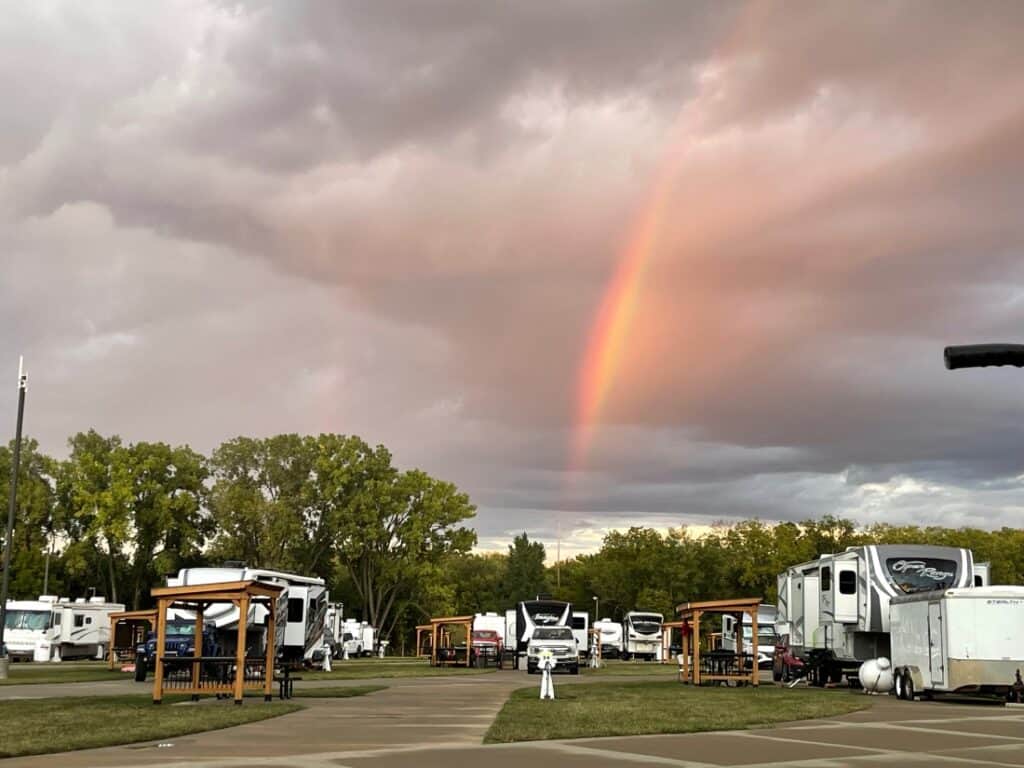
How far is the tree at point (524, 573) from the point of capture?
138 metres

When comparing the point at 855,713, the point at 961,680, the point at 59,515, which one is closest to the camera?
the point at 855,713

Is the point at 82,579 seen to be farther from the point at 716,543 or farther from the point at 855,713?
the point at 855,713

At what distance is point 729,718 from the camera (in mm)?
20516

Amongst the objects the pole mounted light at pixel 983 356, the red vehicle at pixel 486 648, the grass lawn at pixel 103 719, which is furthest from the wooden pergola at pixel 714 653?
the pole mounted light at pixel 983 356

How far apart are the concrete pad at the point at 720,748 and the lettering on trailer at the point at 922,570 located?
15.7m

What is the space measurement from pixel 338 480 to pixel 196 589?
189ft

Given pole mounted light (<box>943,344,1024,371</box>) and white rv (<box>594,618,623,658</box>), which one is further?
white rv (<box>594,618,623,658</box>)

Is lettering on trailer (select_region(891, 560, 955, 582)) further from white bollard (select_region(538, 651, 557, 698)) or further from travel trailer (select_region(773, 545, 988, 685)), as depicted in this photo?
white bollard (select_region(538, 651, 557, 698))

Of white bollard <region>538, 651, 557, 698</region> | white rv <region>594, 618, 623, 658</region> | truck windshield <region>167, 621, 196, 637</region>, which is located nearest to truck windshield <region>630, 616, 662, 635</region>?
white rv <region>594, 618, 623, 658</region>

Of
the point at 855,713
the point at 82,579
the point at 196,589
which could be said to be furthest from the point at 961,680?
the point at 82,579

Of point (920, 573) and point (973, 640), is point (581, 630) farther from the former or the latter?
point (973, 640)

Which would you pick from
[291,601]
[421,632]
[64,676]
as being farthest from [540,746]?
[421,632]

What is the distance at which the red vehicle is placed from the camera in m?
A: 58.0

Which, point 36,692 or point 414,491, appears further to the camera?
point 414,491
